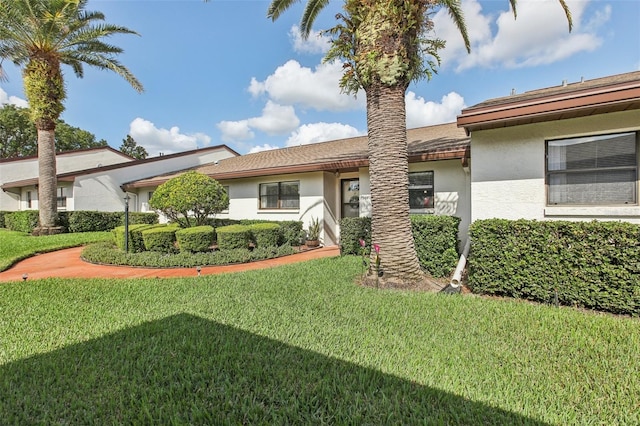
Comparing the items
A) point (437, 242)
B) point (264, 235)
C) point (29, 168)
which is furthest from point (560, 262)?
point (29, 168)

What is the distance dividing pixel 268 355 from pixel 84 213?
62.3 feet

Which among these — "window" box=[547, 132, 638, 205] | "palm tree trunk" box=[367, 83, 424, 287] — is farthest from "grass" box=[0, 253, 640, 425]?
"window" box=[547, 132, 638, 205]

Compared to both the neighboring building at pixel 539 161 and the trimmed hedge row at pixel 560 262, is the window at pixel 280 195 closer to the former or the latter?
the neighboring building at pixel 539 161

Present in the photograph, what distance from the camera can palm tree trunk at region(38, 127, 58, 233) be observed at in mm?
15281

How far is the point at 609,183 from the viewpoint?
227 inches

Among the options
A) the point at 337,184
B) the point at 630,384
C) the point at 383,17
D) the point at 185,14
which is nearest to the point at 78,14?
the point at 185,14

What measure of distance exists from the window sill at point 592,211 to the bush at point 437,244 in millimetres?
1853

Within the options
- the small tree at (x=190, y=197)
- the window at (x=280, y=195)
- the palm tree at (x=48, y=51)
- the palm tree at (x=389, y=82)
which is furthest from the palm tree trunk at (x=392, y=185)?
the palm tree at (x=48, y=51)

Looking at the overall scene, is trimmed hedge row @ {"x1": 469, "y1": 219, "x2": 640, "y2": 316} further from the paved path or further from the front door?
the front door

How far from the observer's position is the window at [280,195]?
12922 millimetres

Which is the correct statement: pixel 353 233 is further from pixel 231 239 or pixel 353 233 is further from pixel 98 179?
pixel 98 179

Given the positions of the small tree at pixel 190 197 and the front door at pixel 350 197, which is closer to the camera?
the small tree at pixel 190 197

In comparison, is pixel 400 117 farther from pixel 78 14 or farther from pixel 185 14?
pixel 78 14

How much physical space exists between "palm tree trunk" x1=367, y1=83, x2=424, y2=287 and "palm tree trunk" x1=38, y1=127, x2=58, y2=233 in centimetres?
1753
